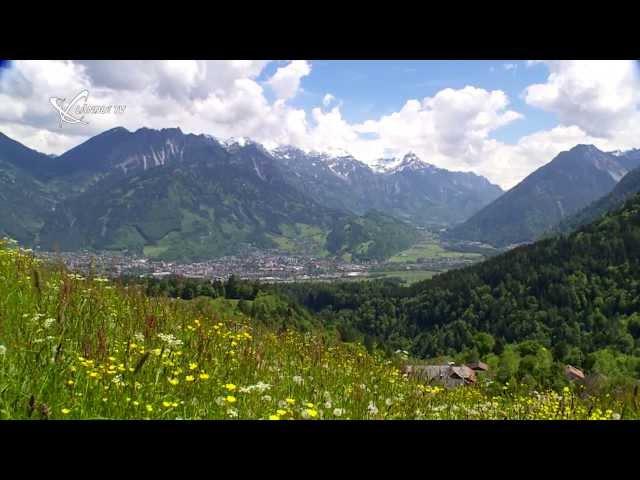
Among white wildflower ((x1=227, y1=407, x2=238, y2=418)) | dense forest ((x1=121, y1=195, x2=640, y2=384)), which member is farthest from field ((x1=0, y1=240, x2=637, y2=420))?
dense forest ((x1=121, y1=195, x2=640, y2=384))

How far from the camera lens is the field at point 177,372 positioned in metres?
4.32

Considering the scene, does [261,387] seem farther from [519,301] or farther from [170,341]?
[519,301]

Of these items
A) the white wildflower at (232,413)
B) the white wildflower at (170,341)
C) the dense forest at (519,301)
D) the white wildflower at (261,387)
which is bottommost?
the dense forest at (519,301)

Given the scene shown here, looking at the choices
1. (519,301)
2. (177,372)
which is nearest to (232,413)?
(177,372)

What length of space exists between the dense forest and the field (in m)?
94.8

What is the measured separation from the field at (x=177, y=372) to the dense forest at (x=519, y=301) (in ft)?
311

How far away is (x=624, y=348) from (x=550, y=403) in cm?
12895

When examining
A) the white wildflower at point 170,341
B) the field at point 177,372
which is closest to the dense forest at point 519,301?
the field at point 177,372

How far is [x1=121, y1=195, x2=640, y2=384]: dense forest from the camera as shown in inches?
5079

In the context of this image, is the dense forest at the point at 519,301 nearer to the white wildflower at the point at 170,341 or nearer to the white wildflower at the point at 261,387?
the white wildflower at the point at 170,341

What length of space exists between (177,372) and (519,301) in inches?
6606
